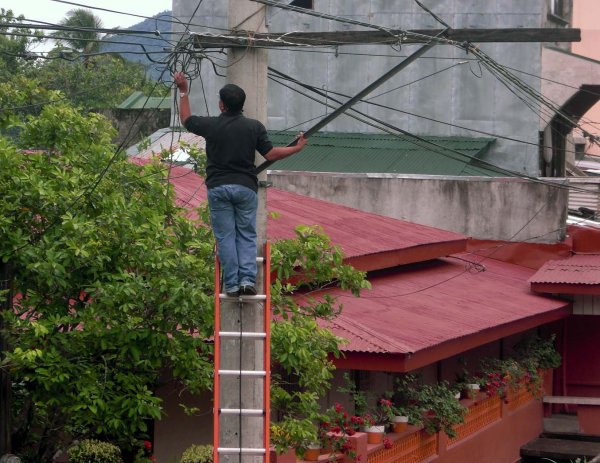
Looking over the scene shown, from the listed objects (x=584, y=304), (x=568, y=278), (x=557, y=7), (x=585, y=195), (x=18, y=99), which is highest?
(x=557, y=7)

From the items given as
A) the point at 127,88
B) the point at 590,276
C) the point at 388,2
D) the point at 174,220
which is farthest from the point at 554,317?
the point at 127,88

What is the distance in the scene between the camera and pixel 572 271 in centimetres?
2238

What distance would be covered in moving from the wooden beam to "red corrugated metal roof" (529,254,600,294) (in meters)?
10.6

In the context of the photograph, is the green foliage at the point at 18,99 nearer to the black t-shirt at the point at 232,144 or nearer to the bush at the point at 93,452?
the black t-shirt at the point at 232,144

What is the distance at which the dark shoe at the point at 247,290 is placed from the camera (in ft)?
28.7

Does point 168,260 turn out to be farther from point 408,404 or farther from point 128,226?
point 408,404

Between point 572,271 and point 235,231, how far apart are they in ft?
47.4

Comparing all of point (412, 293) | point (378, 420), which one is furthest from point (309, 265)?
point (412, 293)

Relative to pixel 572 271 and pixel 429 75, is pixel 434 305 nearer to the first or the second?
pixel 572 271

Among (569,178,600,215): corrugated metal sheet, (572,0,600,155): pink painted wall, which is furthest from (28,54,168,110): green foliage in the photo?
(572,0,600,155): pink painted wall

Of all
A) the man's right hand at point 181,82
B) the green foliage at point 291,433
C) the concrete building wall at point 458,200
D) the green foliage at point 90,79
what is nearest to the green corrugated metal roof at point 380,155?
the concrete building wall at point 458,200

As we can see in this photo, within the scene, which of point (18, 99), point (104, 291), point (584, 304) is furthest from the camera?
point (584, 304)

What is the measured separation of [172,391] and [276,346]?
332 centimetres

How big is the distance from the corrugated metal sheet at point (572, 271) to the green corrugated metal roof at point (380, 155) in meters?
2.97
